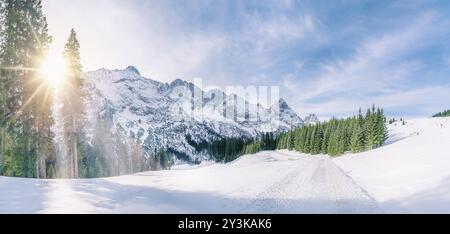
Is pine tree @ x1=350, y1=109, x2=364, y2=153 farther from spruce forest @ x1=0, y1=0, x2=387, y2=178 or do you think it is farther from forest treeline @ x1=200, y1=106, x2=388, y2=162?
spruce forest @ x1=0, y1=0, x2=387, y2=178

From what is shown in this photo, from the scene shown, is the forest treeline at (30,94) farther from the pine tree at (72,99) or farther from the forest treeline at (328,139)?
the forest treeline at (328,139)

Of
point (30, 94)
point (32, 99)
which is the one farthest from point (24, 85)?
point (32, 99)

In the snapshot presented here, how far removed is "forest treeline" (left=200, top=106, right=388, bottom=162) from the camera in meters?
64.8

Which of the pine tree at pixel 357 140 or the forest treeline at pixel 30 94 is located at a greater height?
the forest treeline at pixel 30 94

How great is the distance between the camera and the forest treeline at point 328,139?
64.8 metres

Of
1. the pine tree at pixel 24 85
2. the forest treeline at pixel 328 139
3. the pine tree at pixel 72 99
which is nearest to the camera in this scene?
the pine tree at pixel 24 85

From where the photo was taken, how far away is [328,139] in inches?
3334

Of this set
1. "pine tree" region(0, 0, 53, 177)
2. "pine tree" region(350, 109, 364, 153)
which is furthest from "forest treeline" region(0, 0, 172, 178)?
"pine tree" region(350, 109, 364, 153)

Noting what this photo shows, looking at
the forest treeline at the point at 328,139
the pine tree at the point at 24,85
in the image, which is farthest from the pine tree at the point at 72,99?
the forest treeline at the point at 328,139

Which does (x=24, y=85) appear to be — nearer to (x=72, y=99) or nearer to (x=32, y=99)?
(x=32, y=99)
